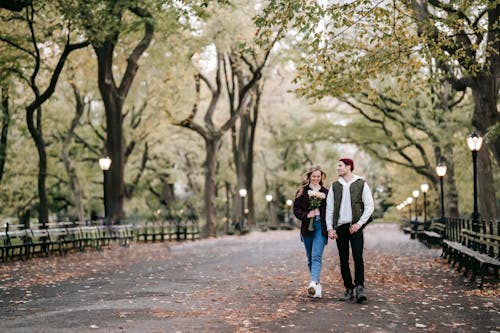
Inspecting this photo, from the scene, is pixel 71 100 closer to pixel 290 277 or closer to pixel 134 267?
pixel 134 267

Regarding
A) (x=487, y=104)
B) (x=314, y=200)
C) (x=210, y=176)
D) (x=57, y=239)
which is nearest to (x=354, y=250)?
(x=314, y=200)

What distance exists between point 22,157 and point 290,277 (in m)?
32.3

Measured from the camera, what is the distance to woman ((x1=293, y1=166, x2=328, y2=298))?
378 inches

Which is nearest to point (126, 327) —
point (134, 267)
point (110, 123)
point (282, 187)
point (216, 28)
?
point (134, 267)

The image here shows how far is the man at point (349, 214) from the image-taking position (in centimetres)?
916

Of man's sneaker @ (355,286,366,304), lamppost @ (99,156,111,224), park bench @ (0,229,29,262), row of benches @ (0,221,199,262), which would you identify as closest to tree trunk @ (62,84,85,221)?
row of benches @ (0,221,199,262)

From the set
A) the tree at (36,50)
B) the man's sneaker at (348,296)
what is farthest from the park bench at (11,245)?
the man's sneaker at (348,296)

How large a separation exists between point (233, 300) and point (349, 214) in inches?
86.2

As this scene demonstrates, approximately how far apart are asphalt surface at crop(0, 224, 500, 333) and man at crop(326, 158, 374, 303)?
19.2 inches

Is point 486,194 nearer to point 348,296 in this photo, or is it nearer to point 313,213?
point 348,296

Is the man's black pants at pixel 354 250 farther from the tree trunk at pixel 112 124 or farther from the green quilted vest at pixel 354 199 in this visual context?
the tree trunk at pixel 112 124

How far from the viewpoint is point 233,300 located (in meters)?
9.57

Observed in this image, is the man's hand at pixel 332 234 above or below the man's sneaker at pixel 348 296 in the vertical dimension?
above

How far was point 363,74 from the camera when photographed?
50.4ft
